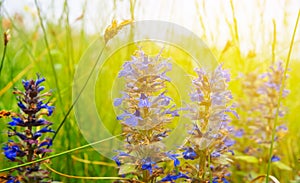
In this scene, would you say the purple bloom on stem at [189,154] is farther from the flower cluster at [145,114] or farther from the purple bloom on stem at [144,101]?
the purple bloom on stem at [144,101]

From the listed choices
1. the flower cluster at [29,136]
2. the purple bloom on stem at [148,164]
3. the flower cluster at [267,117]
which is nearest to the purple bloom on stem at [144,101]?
the purple bloom on stem at [148,164]

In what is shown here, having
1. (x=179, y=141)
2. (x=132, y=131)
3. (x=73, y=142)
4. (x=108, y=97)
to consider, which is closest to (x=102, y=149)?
(x=73, y=142)

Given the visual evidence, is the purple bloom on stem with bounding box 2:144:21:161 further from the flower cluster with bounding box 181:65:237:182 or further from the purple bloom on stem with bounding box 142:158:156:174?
the flower cluster with bounding box 181:65:237:182

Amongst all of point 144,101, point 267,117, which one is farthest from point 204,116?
point 267,117

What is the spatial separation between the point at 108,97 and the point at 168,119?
1.56 meters

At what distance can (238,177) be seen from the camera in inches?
99.7

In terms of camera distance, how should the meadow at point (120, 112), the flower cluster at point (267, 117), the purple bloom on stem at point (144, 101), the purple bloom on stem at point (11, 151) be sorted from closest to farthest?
the purple bloom on stem at point (144, 101) → the purple bloom on stem at point (11, 151) → the meadow at point (120, 112) → the flower cluster at point (267, 117)

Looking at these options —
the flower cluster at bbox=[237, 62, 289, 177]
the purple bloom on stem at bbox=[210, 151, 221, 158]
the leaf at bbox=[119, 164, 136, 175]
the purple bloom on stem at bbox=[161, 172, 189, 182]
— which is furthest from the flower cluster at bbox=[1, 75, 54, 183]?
the flower cluster at bbox=[237, 62, 289, 177]

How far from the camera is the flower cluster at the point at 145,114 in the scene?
1.33 m

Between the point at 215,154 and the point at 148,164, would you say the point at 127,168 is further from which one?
the point at 215,154

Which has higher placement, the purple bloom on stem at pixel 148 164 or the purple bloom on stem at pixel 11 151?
the purple bloom on stem at pixel 11 151

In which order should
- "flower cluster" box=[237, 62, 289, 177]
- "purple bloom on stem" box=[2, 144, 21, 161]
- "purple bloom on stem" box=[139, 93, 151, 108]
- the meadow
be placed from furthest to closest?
"flower cluster" box=[237, 62, 289, 177], the meadow, "purple bloom on stem" box=[2, 144, 21, 161], "purple bloom on stem" box=[139, 93, 151, 108]

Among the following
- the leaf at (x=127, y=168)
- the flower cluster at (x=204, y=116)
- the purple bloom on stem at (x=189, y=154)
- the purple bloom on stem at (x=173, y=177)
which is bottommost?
the purple bloom on stem at (x=173, y=177)

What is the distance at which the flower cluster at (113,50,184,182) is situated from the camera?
133 centimetres
